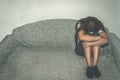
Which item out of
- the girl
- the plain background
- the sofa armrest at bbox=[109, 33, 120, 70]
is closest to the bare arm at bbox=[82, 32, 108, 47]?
the girl

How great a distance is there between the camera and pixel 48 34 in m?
2.79

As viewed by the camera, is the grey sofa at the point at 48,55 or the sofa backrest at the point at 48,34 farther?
the sofa backrest at the point at 48,34

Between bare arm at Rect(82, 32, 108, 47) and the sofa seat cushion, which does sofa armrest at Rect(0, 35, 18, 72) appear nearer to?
the sofa seat cushion

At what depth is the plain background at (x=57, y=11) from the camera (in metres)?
2.92

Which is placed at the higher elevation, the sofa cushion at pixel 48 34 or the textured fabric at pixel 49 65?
the sofa cushion at pixel 48 34

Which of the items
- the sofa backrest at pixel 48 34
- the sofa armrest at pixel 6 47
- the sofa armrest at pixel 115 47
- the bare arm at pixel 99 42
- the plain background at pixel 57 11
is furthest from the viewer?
the plain background at pixel 57 11

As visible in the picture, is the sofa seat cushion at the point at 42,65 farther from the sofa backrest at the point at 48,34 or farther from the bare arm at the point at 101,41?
the bare arm at the point at 101,41

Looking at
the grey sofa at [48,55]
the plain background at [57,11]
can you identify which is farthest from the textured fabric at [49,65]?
the plain background at [57,11]

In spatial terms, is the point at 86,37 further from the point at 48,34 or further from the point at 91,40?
the point at 48,34

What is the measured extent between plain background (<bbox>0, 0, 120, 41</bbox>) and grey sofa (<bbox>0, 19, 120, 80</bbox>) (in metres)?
0.15

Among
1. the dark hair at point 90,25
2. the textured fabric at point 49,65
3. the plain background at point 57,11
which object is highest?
the plain background at point 57,11

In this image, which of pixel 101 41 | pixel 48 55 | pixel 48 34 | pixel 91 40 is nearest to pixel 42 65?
pixel 48 55

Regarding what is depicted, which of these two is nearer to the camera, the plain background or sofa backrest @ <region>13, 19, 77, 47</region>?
A: sofa backrest @ <region>13, 19, 77, 47</region>

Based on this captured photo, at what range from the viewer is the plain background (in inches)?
115
